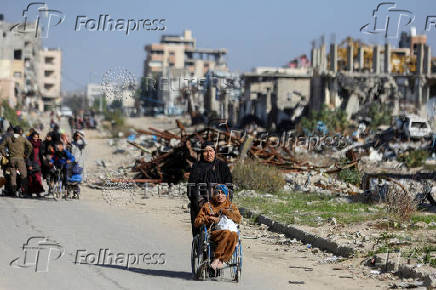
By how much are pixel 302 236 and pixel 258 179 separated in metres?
7.86

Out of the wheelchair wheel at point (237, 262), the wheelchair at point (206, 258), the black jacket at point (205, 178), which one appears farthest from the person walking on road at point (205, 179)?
the wheelchair wheel at point (237, 262)

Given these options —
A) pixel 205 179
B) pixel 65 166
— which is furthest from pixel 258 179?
pixel 205 179

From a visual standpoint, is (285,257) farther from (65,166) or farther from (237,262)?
(65,166)

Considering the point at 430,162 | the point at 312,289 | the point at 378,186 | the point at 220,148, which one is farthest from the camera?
the point at 430,162

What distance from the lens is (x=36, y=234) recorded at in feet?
45.0

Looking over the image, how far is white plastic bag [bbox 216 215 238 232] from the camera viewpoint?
31.7 ft

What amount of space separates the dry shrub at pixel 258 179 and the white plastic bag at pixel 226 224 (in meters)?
12.3

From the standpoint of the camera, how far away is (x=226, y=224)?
9695 millimetres

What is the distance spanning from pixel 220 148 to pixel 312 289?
16719 millimetres

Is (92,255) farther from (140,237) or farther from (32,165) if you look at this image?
(32,165)

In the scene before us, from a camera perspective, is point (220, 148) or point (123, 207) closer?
point (123, 207)

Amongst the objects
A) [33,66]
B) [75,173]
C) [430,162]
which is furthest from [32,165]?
[33,66]

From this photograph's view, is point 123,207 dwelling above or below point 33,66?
below

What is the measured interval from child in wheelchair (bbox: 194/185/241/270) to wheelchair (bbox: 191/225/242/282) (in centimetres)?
6
